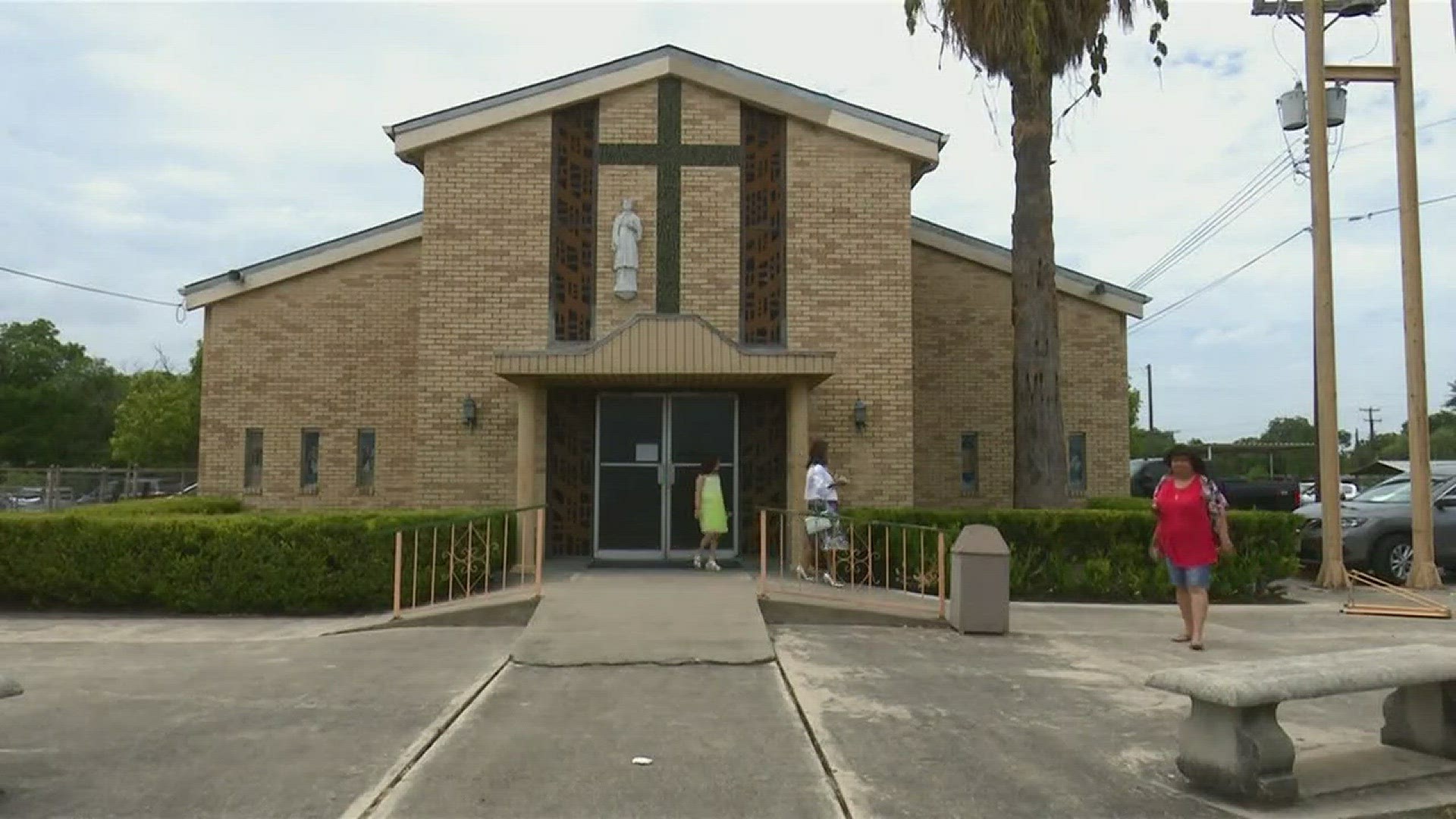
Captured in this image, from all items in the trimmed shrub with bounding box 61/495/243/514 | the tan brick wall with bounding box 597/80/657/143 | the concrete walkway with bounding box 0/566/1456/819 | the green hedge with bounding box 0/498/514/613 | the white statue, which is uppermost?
the tan brick wall with bounding box 597/80/657/143

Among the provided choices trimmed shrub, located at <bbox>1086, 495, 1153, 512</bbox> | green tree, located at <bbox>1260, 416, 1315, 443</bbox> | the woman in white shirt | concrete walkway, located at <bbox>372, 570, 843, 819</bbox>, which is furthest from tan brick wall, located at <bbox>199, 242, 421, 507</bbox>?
green tree, located at <bbox>1260, 416, 1315, 443</bbox>

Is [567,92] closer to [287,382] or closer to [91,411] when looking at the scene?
[287,382]

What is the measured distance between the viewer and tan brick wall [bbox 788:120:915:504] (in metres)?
14.2

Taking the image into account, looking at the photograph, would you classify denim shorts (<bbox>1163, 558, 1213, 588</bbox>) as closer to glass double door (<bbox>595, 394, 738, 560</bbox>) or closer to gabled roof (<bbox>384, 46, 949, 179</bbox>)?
glass double door (<bbox>595, 394, 738, 560</bbox>)

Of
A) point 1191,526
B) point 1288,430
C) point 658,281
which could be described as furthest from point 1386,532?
point 1288,430

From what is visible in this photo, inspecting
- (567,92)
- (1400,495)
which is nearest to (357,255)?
(567,92)

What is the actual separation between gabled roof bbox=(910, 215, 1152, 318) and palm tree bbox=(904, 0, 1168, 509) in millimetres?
2865

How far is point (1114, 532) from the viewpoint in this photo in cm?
1214

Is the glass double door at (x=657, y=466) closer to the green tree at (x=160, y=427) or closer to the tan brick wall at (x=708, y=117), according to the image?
the tan brick wall at (x=708, y=117)

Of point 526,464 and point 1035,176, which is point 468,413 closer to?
point 526,464

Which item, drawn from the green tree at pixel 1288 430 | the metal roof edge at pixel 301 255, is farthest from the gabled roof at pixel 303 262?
the green tree at pixel 1288 430

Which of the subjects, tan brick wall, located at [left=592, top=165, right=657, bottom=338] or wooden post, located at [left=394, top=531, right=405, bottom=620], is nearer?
wooden post, located at [left=394, top=531, right=405, bottom=620]

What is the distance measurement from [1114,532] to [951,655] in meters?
4.35

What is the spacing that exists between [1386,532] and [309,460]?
1526cm
